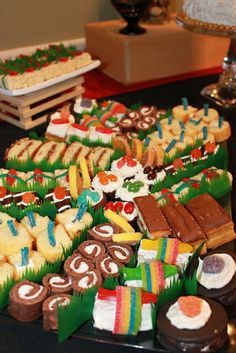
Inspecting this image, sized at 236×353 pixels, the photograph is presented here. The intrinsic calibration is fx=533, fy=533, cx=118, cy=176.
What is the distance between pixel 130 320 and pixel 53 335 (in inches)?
8.4

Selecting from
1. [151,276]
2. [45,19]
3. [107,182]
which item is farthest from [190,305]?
Answer: [45,19]

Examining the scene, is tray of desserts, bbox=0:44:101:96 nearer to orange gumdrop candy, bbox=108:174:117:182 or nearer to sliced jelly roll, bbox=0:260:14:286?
orange gumdrop candy, bbox=108:174:117:182

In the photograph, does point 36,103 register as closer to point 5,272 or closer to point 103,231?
point 103,231

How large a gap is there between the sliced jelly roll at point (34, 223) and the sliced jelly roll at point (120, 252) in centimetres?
21

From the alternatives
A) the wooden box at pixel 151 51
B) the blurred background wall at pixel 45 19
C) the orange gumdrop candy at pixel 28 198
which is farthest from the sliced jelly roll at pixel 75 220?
the blurred background wall at pixel 45 19

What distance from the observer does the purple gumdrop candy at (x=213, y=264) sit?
4.48 feet

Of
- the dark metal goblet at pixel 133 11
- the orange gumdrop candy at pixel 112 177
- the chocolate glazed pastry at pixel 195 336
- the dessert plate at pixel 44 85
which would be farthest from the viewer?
the dark metal goblet at pixel 133 11

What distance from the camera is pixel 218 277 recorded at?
4.45 feet

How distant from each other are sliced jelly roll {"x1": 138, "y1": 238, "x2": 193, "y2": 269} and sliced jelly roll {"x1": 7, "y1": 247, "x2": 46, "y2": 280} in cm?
28

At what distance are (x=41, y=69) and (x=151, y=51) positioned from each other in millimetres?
744

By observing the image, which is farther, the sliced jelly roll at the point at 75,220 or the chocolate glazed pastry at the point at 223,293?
the sliced jelly roll at the point at 75,220

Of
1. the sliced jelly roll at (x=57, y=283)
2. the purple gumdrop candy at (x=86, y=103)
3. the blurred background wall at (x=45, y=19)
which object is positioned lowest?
the sliced jelly roll at (x=57, y=283)

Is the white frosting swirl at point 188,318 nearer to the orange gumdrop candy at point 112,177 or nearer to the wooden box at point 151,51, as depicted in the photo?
the orange gumdrop candy at point 112,177

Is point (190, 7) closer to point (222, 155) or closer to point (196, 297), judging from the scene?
point (222, 155)
